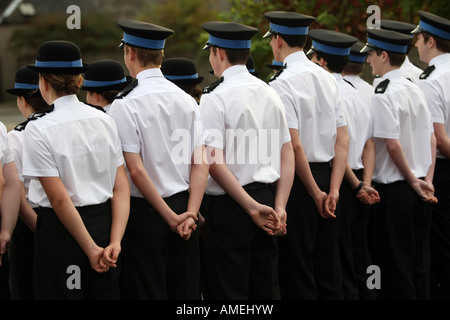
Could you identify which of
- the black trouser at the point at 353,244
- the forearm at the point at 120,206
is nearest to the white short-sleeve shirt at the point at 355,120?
the black trouser at the point at 353,244

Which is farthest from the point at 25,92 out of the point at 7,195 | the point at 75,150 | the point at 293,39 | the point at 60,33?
the point at 60,33

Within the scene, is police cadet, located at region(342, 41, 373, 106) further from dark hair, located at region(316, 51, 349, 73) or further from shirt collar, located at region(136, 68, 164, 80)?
shirt collar, located at region(136, 68, 164, 80)

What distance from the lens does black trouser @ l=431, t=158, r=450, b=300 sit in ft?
17.2

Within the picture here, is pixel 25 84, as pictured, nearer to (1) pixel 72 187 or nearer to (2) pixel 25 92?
(2) pixel 25 92

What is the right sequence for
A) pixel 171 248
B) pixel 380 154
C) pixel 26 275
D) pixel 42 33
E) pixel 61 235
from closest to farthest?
pixel 61 235 → pixel 171 248 → pixel 26 275 → pixel 380 154 → pixel 42 33

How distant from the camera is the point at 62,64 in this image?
3549mm

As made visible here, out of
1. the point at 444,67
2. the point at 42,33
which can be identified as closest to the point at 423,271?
the point at 444,67

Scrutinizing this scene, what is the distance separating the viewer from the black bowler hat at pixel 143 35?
3.84 meters

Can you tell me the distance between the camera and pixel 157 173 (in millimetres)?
3793

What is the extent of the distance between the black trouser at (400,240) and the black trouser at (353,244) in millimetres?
92

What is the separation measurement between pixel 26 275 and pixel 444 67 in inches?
131

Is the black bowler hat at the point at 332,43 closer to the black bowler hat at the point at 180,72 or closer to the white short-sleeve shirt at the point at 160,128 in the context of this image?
the black bowler hat at the point at 180,72

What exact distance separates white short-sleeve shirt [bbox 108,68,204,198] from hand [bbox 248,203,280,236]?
0.42 meters
